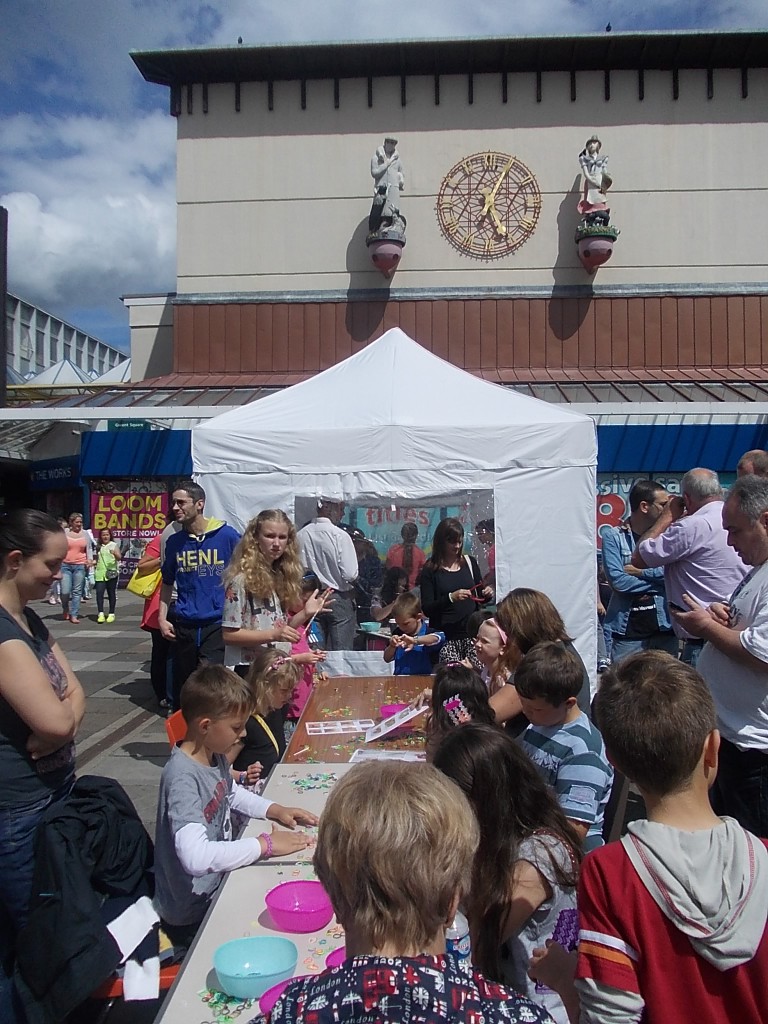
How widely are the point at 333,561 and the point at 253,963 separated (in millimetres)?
3962

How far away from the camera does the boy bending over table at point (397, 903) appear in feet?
3.37

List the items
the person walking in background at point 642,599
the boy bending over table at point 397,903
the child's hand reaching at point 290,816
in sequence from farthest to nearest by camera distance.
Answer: the person walking in background at point 642,599 < the child's hand reaching at point 290,816 < the boy bending over table at point 397,903

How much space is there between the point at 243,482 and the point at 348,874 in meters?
4.67

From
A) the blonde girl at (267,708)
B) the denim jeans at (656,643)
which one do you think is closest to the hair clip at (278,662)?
the blonde girl at (267,708)

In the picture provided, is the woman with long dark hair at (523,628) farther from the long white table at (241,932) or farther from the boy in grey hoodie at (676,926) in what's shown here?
the boy in grey hoodie at (676,926)

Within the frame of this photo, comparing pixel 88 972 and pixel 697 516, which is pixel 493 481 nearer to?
pixel 697 516

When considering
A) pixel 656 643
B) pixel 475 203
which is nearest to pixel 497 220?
pixel 475 203

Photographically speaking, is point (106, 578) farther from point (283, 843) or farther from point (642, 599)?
point (283, 843)

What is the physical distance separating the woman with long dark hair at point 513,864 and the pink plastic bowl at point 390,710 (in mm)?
2008

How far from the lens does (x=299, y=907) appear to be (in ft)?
6.68

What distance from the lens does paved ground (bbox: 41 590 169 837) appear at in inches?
207

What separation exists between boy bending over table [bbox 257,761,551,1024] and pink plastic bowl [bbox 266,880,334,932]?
32.1 inches

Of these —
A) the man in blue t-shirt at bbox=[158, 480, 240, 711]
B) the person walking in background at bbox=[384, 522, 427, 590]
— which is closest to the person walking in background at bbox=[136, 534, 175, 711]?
the man in blue t-shirt at bbox=[158, 480, 240, 711]

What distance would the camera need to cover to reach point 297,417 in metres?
5.82
